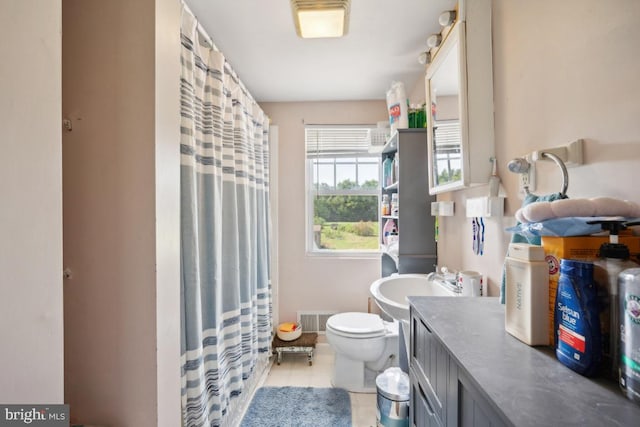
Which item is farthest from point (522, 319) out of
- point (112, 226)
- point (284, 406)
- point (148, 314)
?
point (284, 406)

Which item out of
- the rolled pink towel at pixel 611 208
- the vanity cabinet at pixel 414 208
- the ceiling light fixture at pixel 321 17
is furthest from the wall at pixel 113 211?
the vanity cabinet at pixel 414 208

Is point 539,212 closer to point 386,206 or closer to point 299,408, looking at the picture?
point 386,206

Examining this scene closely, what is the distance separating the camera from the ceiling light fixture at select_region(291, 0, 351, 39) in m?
1.18

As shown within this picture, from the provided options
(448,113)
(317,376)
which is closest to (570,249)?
(448,113)

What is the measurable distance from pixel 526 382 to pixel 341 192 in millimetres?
2269

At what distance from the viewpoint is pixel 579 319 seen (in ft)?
1.61

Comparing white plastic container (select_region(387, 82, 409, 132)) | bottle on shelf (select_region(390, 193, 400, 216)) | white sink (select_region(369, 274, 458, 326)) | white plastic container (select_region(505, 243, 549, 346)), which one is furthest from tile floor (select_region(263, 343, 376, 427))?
white plastic container (select_region(387, 82, 409, 132))

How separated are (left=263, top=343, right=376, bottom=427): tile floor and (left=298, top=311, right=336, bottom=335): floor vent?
15 cm

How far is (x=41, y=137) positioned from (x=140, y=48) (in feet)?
1.59

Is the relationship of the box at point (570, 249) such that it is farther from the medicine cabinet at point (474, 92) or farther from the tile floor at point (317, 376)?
the tile floor at point (317, 376)

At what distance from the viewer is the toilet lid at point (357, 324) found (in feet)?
6.07

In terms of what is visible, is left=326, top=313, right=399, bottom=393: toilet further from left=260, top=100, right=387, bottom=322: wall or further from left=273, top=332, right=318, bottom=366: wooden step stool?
left=260, top=100, right=387, bottom=322: wall

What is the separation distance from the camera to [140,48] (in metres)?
0.84

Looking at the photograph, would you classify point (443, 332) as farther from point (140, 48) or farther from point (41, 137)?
point (140, 48)
